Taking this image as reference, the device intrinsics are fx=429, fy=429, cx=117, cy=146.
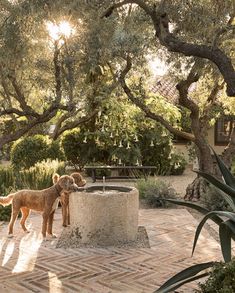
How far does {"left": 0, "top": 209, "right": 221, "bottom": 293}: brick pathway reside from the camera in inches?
207

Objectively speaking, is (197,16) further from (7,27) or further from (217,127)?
(217,127)

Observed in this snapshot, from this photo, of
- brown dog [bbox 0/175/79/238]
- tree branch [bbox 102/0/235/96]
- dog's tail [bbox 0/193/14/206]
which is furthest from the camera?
dog's tail [bbox 0/193/14/206]

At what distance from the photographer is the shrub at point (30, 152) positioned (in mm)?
15844

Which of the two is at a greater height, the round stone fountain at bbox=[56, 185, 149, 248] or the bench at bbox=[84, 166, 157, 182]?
the bench at bbox=[84, 166, 157, 182]

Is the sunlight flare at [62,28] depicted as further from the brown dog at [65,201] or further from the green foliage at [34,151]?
the green foliage at [34,151]

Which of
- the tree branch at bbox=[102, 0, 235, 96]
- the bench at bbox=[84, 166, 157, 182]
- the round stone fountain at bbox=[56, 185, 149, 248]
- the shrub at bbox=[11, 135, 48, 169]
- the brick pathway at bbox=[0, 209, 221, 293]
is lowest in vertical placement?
the brick pathway at bbox=[0, 209, 221, 293]

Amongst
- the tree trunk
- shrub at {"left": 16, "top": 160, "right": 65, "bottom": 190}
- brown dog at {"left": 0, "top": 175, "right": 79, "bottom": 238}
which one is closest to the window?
the tree trunk

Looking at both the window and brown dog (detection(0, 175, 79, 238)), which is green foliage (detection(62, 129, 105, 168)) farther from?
brown dog (detection(0, 175, 79, 238))

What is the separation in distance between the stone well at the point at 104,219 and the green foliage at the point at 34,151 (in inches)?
340

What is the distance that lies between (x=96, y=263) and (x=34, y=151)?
10259 mm

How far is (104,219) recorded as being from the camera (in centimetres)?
730

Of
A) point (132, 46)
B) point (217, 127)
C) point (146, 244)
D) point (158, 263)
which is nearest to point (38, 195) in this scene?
point (146, 244)

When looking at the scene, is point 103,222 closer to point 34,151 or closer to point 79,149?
point 34,151

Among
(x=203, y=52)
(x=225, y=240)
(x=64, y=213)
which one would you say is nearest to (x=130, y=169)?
(x=64, y=213)
